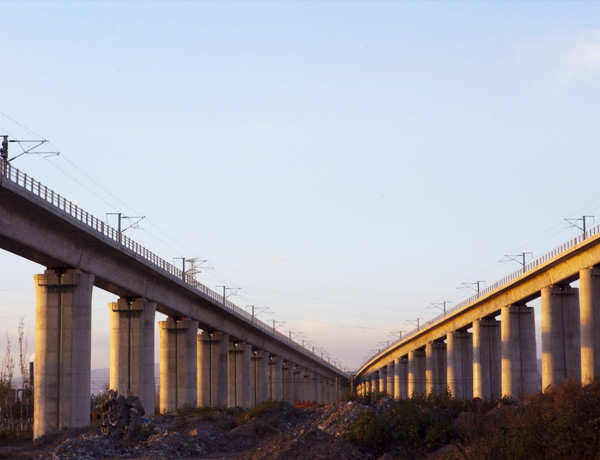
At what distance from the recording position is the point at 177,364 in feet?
280

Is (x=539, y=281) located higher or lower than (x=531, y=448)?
higher

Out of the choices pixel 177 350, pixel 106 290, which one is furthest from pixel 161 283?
pixel 177 350

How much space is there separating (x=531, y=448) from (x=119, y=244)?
141 ft

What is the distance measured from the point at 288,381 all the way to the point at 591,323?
107 meters

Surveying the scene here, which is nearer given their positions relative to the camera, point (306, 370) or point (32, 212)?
point (32, 212)

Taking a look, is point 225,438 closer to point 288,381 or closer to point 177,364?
point 177,364

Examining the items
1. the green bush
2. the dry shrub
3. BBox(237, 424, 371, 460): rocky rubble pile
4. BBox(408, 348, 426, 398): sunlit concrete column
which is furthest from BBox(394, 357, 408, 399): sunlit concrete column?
the dry shrub

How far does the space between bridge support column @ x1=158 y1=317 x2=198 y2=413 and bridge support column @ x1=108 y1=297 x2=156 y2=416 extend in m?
11.9

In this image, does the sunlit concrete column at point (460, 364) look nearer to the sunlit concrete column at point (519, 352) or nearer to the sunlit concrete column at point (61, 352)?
the sunlit concrete column at point (519, 352)

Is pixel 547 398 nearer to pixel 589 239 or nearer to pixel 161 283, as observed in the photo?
pixel 589 239

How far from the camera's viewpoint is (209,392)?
99.2 metres

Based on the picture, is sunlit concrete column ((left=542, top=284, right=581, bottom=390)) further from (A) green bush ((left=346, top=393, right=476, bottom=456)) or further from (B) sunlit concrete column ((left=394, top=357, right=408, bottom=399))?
(B) sunlit concrete column ((left=394, top=357, right=408, bottom=399))

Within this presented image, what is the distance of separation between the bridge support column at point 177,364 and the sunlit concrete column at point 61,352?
89.2ft

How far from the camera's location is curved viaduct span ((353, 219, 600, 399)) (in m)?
63.6
